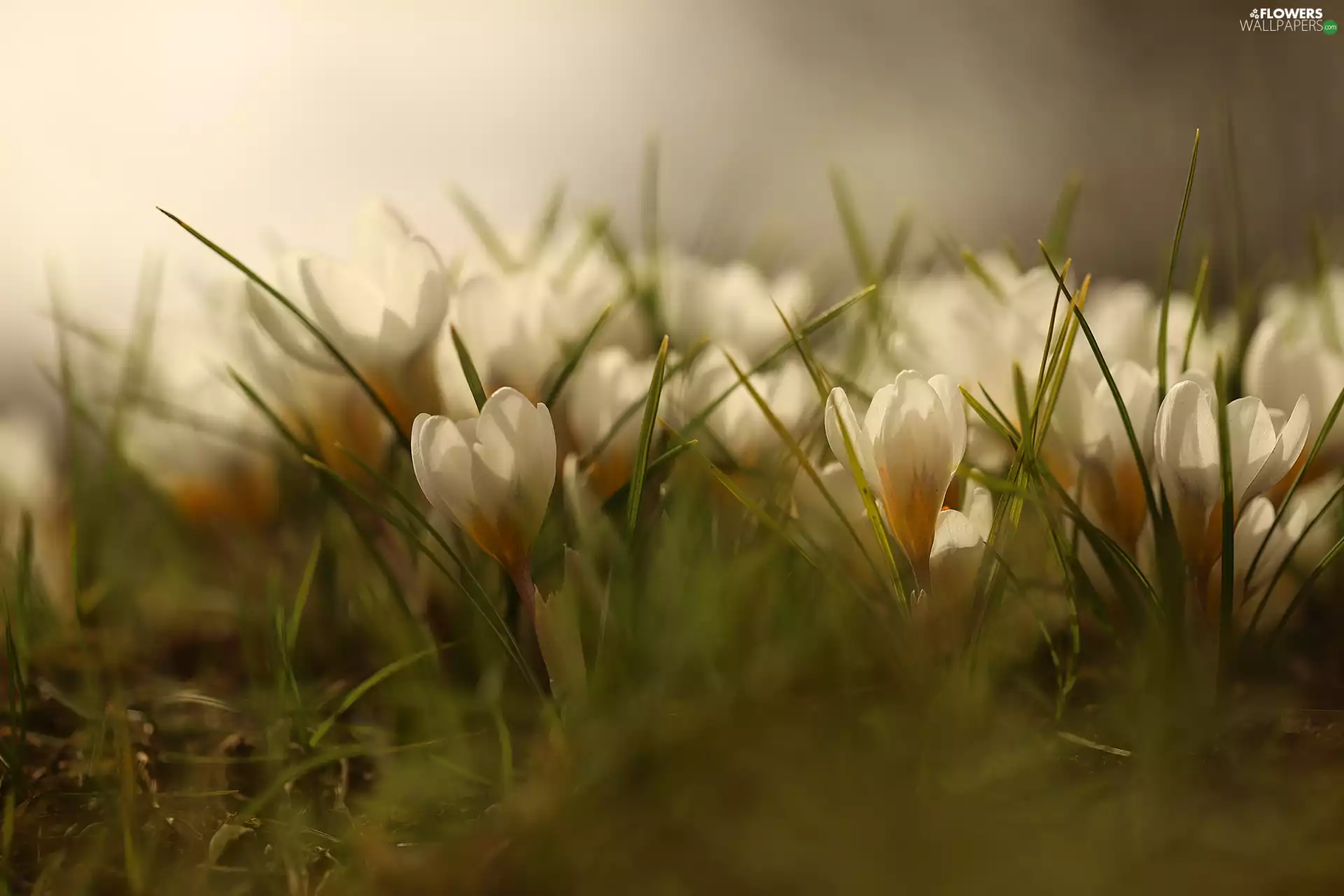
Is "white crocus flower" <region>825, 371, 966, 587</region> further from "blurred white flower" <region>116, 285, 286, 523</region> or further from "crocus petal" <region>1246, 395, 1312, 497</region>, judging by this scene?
"blurred white flower" <region>116, 285, 286, 523</region>

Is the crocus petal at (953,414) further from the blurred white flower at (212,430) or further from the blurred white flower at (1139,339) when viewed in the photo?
the blurred white flower at (212,430)

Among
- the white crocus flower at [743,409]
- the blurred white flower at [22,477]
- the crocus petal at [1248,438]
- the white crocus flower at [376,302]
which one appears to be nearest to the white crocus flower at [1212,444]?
the crocus petal at [1248,438]

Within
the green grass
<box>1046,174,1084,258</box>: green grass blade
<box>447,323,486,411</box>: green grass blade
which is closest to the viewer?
the green grass

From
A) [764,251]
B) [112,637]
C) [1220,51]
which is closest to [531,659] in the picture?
[112,637]

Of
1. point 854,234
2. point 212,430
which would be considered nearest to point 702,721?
point 212,430

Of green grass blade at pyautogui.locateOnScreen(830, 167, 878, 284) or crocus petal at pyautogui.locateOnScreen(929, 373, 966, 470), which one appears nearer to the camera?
crocus petal at pyautogui.locateOnScreen(929, 373, 966, 470)

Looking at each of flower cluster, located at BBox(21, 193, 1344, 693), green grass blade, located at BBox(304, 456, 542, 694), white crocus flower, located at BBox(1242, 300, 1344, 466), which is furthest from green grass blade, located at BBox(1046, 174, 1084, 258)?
green grass blade, located at BBox(304, 456, 542, 694)
